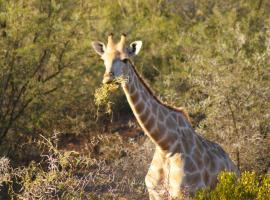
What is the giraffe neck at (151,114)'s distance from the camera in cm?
766

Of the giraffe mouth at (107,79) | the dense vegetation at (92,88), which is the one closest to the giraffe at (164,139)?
the giraffe mouth at (107,79)

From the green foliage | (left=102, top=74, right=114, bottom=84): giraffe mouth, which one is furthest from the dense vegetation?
the green foliage

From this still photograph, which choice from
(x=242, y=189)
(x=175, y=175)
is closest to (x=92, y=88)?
(x=175, y=175)

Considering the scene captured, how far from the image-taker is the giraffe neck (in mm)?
7656

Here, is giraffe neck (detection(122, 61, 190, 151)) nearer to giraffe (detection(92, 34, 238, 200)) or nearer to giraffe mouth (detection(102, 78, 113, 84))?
giraffe (detection(92, 34, 238, 200))

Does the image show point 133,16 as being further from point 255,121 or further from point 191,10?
point 255,121

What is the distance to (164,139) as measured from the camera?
26.2 feet

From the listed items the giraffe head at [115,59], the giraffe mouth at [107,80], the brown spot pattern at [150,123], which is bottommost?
the brown spot pattern at [150,123]

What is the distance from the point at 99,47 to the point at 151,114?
3.86 ft

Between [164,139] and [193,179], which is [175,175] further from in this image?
[164,139]

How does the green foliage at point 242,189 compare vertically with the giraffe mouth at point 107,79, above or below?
below

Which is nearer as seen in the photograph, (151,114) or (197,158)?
(151,114)

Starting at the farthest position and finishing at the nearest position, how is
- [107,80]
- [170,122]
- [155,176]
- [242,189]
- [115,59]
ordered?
1. [170,122]
2. [155,176]
3. [115,59]
4. [107,80]
5. [242,189]

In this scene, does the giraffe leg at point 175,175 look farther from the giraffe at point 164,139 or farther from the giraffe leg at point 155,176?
the giraffe leg at point 155,176
